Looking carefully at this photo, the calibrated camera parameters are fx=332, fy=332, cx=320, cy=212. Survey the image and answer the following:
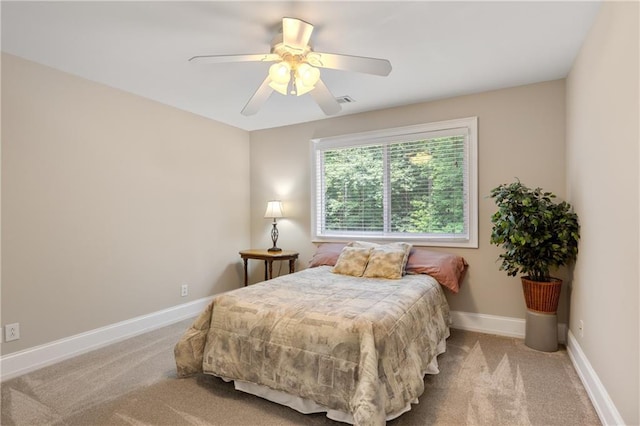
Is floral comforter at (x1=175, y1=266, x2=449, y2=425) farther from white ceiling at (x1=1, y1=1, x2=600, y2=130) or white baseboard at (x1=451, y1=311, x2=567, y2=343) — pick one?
white ceiling at (x1=1, y1=1, x2=600, y2=130)

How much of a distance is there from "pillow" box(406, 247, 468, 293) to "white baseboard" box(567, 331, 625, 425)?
967 millimetres

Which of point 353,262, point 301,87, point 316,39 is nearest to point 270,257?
point 353,262

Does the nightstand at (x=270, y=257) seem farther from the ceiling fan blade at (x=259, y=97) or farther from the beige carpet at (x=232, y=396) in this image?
the ceiling fan blade at (x=259, y=97)

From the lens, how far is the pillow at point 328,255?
12.3 feet

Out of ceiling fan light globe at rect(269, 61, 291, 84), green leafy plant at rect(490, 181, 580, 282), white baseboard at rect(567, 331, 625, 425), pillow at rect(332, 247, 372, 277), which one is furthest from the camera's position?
pillow at rect(332, 247, 372, 277)

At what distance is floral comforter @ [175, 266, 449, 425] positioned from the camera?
70.8 inches

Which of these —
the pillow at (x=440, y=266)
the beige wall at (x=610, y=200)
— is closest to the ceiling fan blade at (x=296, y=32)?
the beige wall at (x=610, y=200)

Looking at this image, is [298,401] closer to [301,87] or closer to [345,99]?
Result: [301,87]

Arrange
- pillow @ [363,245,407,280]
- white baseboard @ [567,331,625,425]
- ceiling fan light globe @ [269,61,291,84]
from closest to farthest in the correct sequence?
white baseboard @ [567,331,625,425], ceiling fan light globe @ [269,61,291,84], pillow @ [363,245,407,280]

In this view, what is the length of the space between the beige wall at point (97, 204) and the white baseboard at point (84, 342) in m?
0.07

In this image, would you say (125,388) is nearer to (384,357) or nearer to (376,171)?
(384,357)

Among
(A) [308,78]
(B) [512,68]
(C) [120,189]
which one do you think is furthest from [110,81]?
(B) [512,68]

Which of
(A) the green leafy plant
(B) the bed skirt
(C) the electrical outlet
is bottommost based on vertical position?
(B) the bed skirt

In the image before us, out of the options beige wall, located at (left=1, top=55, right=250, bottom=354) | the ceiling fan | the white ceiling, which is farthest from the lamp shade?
the ceiling fan
